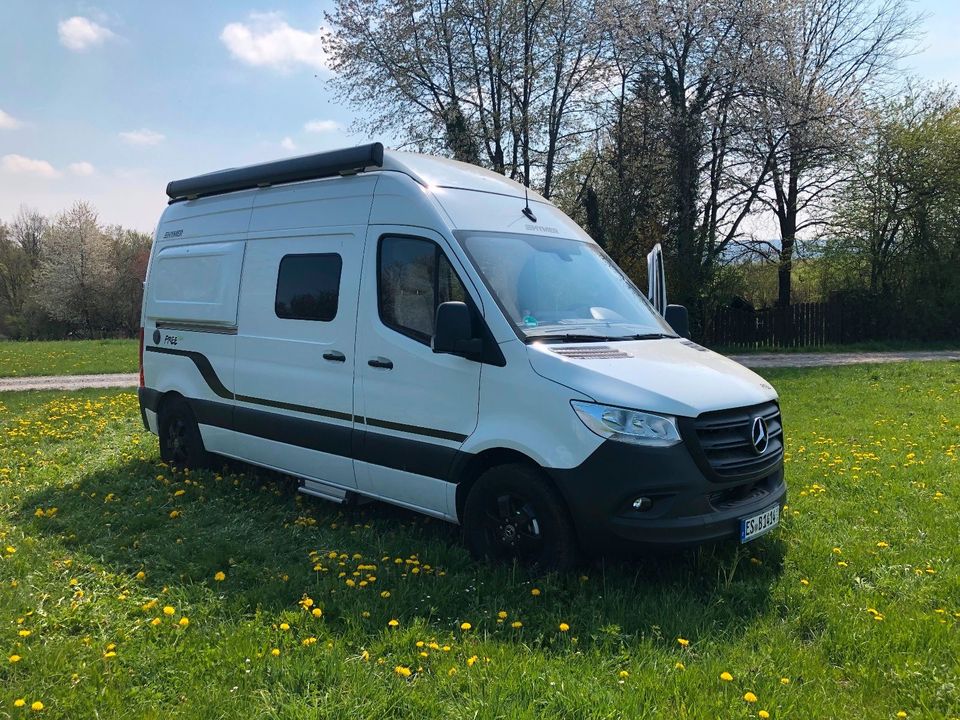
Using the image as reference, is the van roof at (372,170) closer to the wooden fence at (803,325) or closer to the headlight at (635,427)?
the headlight at (635,427)

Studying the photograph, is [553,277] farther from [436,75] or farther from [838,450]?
[436,75]

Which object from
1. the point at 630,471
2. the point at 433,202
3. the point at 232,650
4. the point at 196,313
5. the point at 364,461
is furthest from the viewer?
the point at 196,313

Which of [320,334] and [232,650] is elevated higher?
[320,334]

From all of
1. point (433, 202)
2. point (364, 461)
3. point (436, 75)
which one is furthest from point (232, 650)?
point (436, 75)

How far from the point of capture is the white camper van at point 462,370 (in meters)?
3.88

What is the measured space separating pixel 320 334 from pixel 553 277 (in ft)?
5.90

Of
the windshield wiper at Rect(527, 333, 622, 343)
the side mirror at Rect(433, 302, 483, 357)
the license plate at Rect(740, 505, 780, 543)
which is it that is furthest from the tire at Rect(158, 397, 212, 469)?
the license plate at Rect(740, 505, 780, 543)

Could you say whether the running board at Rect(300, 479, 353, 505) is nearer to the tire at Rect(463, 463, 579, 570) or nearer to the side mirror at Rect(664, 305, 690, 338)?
the tire at Rect(463, 463, 579, 570)

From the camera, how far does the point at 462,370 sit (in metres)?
4.42

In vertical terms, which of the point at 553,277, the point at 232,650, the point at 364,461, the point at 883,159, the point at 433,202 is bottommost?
the point at 232,650

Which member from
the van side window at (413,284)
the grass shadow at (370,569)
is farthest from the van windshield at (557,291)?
the grass shadow at (370,569)

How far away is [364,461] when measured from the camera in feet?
16.6

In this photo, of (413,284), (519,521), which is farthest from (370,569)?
(413,284)

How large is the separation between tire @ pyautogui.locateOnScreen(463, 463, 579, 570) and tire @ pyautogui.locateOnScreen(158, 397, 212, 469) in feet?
11.3
